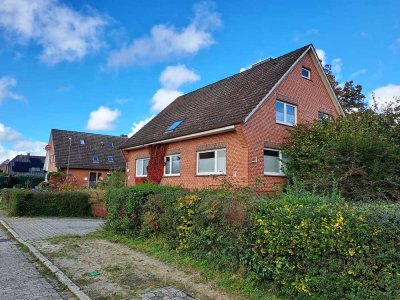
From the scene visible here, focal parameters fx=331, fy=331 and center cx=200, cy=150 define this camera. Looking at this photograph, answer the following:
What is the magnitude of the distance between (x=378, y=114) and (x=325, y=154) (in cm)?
475

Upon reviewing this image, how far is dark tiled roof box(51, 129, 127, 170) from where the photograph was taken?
1657 inches

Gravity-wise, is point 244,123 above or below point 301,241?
above

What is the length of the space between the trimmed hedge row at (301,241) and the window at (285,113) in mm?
10122

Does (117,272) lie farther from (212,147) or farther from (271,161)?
(271,161)

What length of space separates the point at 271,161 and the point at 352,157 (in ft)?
14.2

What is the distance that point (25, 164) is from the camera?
78.8 meters

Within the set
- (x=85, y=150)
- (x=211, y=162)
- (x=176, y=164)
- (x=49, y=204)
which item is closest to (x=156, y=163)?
(x=176, y=164)

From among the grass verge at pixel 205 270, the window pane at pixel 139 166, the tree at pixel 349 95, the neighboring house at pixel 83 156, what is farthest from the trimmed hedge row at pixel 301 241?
the neighboring house at pixel 83 156

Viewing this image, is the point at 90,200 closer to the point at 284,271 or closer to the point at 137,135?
the point at 137,135

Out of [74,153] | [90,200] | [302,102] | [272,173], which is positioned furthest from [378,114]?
[74,153]

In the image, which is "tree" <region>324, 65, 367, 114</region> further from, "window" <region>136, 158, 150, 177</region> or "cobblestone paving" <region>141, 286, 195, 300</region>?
"cobblestone paving" <region>141, 286, 195, 300</region>

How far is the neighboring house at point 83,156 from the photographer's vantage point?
137 ft

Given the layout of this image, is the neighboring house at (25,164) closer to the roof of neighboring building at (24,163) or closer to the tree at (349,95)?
the roof of neighboring building at (24,163)

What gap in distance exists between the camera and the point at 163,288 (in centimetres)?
580
